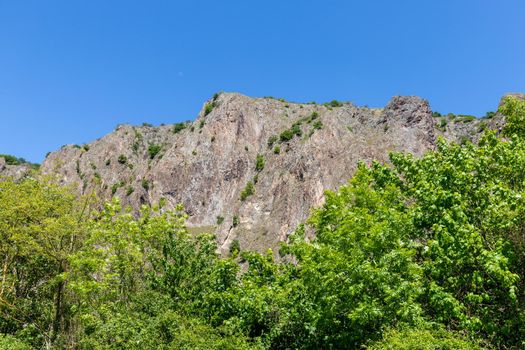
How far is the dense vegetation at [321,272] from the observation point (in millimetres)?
13859

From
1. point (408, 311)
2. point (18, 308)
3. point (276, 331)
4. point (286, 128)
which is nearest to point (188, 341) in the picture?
point (276, 331)

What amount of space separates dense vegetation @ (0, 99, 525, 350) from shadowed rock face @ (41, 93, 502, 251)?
74.5m

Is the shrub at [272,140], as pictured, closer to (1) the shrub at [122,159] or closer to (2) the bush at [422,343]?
(1) the shrub at [122,159]

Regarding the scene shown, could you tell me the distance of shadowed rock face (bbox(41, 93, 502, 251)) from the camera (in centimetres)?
10706

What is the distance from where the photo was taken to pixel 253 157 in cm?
13550

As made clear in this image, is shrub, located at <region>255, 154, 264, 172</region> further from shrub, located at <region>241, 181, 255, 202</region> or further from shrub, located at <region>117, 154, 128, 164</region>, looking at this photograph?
shrub, located at <region>117, 154, 128, 164</region>

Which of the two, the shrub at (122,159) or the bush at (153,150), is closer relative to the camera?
the shrub at (122,159)

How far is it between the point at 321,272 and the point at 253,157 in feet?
386

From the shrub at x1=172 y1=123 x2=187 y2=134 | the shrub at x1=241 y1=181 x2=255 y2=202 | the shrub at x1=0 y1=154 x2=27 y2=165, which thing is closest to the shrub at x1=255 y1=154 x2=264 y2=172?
the shrub at x1=241 y1=181 x2=255 y2=202

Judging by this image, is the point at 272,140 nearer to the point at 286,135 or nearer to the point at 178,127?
the point at 286,135

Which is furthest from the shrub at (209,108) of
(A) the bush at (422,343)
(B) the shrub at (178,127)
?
(A) the bush at (422,343)

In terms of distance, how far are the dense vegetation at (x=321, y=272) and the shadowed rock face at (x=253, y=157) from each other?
2932 inches

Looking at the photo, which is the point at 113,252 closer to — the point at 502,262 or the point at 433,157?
the point at 433,157

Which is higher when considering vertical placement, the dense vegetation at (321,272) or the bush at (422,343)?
the dense vegetation at (321,272)
